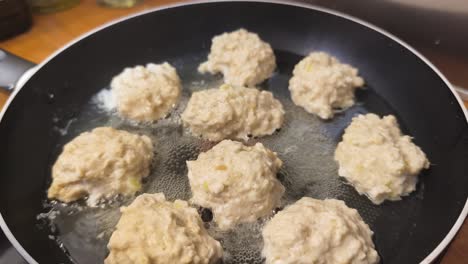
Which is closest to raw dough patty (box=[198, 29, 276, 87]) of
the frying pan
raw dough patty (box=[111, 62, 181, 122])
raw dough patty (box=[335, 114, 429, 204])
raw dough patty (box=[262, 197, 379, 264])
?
the frying pan

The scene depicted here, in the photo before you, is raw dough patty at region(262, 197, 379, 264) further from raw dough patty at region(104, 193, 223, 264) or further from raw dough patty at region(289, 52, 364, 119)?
raw dough patty at region(289, 52, 364, 119)

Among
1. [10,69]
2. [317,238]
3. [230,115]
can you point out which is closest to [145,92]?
[230,115]

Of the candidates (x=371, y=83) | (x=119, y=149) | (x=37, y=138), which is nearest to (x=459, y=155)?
(x=371, y=83)

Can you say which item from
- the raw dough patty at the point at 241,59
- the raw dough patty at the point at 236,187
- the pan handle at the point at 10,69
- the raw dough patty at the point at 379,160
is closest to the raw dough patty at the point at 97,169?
the raw dough patty at the point at 236,187

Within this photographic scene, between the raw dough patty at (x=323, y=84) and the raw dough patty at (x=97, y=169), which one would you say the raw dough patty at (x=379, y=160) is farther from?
the raw dough patty at (x=97, y=169)

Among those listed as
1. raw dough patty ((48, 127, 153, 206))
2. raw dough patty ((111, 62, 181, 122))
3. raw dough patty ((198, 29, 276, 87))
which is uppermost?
raw dough patty ((198, 29, 276, 87))

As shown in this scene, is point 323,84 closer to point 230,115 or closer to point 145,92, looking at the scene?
point 230,115
